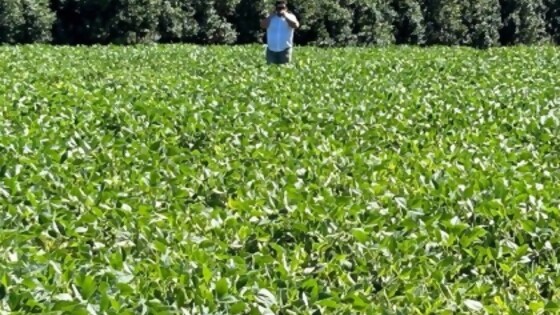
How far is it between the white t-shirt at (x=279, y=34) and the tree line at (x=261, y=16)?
13.3 meters

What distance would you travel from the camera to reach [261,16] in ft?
100

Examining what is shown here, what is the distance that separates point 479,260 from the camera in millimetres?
3947

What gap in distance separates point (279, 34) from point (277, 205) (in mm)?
10098

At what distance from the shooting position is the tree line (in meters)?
27.5

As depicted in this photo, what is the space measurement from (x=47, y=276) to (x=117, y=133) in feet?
11.9

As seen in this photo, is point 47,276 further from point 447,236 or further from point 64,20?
point 64,20

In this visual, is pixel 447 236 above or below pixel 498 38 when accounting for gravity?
above

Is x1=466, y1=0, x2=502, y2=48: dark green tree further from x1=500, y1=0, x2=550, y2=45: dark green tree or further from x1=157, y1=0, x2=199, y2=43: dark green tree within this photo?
x1=157, y1=0, x2=199, y2=43: dark green tree

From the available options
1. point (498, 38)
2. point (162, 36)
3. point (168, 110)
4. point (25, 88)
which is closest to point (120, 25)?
point (162, 36)

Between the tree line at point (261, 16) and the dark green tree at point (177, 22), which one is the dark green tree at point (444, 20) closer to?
the tree line at point (261, 16)

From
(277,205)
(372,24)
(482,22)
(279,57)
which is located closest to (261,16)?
(372,24)

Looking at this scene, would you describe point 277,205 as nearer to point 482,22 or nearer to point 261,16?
point 261,16

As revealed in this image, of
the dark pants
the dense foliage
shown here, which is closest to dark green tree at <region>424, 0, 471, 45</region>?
the dark pants

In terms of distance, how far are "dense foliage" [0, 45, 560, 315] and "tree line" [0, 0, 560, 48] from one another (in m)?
19.1
